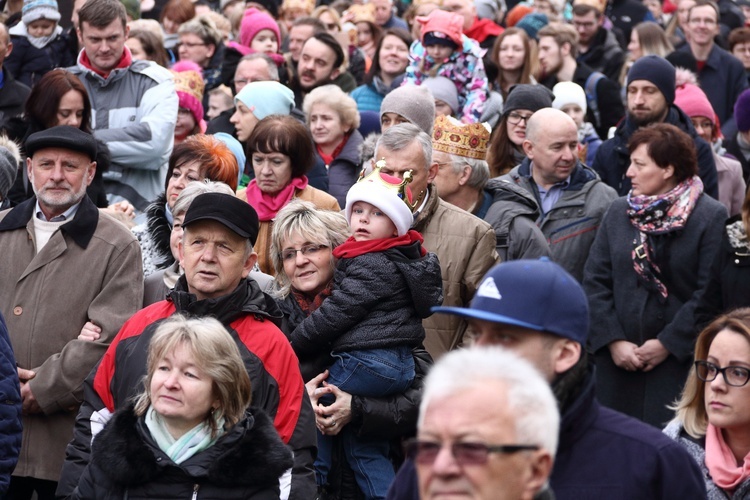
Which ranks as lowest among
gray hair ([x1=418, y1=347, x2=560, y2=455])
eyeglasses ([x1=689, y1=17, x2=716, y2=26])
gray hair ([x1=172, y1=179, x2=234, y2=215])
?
eyeglasses ([x1=689, y1=17, x2=716, y2=26])

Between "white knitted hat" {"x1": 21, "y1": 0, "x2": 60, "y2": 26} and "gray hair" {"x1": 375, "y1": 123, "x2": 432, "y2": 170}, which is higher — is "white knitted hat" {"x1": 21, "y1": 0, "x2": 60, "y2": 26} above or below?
below

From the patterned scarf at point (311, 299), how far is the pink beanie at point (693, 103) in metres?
5.23

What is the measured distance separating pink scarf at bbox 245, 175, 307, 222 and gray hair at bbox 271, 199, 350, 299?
85cm

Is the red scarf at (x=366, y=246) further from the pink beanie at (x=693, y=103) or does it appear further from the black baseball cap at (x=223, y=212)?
the pink beanie at (x=693, y=103)

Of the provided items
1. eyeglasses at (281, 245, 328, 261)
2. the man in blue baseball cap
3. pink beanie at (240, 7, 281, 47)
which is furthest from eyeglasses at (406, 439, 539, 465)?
pink beanie at (240, 7, 281, 47)

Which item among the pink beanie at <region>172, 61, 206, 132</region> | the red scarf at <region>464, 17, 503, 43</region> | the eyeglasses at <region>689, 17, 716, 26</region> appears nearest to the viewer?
the pink beanie at <region>172, 61, 206, 132</region>

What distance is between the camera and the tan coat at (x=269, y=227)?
6988 mm

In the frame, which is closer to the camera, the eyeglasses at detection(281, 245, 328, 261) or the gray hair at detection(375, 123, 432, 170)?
the eyeglasses at detection(281, 245, 328, 261)

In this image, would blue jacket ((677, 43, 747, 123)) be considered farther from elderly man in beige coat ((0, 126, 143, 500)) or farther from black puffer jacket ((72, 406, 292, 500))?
black puffer jacket ((72, 406, 292, 500))

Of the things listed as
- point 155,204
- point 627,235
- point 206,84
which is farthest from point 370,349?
point 206,84

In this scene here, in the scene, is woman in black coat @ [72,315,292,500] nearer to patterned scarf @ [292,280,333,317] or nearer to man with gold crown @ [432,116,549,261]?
patterned scarf @ [292,280,333,317]

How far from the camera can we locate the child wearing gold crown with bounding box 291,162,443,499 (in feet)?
18.7

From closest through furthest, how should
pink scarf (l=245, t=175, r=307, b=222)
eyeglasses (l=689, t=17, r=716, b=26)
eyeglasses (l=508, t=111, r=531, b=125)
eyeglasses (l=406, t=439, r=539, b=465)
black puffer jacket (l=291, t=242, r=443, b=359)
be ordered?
eyeglasses (l=406, t=439, r=539, b=465) < black puffer jacket (l=291, t=242, r=443, b=359) < pink scarf (l=245, t=175, r=307, b=222) < eyeglasses (l=508, t=111, r=531, b=125) < eyeglasses (l=689, t=17, r=716, b=26)

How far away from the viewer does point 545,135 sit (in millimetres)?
8297
